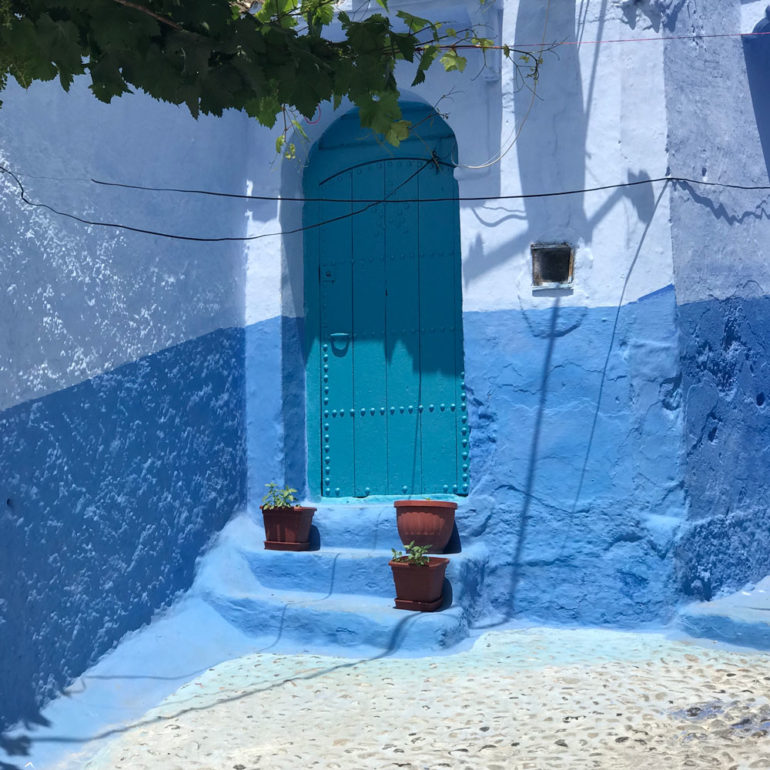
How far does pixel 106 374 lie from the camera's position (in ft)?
17.2

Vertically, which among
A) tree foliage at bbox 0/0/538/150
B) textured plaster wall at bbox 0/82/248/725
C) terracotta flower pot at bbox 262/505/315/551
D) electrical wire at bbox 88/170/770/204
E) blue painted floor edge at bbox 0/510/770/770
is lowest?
blue painted floor edge at bbox 0/510/770/770

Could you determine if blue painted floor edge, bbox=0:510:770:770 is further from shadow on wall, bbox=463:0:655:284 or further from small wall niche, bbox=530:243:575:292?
shadow on wall, bbox=463:0:655:284

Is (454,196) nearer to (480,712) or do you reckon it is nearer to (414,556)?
(414,556)

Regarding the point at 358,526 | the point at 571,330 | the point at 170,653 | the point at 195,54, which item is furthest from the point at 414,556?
the point at 195,54

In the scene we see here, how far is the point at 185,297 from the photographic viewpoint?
5.88 metres

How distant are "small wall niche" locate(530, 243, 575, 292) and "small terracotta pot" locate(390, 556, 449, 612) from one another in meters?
1.63

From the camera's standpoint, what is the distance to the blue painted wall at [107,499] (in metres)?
4.60

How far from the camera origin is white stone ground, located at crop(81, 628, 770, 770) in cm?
384

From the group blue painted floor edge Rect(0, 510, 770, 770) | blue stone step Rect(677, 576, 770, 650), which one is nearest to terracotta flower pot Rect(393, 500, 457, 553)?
blue painted floor edge Rect(0, 510, 770, 770)

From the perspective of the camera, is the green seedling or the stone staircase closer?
the stone staircase

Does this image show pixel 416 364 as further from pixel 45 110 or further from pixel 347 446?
pixel 45 110

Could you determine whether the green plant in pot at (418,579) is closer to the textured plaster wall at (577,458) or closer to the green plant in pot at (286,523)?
the textured plaster wall at (577,458)

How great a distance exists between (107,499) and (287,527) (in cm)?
115

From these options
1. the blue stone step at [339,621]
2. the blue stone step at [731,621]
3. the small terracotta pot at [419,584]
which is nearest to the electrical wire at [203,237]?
Result: the blue stone step at [339,621]
